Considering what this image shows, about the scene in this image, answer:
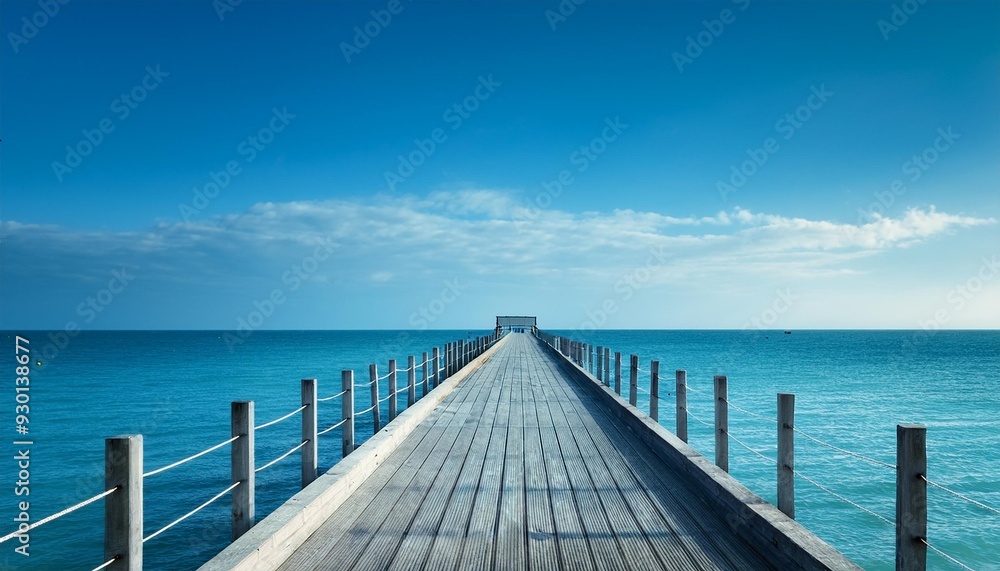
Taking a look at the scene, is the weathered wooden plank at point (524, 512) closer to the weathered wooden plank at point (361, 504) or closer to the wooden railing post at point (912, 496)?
the weathered wooden plank at point (361, 504)

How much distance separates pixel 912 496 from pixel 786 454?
137 centimetres

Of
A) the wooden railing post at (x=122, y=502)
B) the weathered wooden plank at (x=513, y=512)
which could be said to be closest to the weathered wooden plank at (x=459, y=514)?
the weathered wooden plank at (x=513, y=512)

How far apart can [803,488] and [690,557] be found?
925 centimetres

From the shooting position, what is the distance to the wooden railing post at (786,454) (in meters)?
4.12

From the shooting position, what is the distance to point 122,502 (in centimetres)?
262

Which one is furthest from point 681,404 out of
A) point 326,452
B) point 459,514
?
point 326,452

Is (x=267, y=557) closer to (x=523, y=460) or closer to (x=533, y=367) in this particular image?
(x=523, y=460)

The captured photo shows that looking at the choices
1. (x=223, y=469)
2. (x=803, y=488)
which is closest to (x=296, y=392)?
(x=223, y=469)

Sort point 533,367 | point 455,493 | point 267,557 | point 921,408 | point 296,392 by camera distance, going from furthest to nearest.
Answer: point 296,392, point 921,408, point 533,367, point 455,493, point 267,557

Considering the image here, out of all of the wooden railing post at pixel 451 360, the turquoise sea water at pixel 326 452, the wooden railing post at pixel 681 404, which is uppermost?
the wooden railing post at pixel 681 404

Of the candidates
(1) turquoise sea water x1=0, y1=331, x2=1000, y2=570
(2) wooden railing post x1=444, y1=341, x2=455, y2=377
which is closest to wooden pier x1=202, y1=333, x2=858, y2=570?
(1) turquoise sea water x1=0, y1=331, x2=1000, y2=570

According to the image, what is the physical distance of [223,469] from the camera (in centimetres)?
1234

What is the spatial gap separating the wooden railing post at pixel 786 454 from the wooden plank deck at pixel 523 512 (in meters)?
0.49

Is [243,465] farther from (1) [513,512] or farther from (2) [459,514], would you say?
(1) [513,512]
